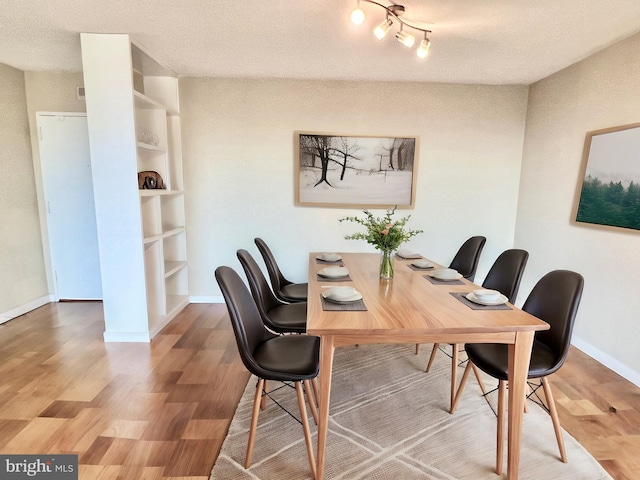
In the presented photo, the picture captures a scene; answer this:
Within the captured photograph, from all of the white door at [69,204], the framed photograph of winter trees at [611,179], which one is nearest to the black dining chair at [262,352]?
the framed photograph of winter trees at [611,179]

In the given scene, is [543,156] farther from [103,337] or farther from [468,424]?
[103,337]

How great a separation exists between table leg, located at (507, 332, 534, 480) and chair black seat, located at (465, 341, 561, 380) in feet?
0.27

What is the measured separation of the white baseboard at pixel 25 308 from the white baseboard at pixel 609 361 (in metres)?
5.44

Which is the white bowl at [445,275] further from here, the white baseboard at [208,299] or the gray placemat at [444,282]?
the white baseboard at [208,299]

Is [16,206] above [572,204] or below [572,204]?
below

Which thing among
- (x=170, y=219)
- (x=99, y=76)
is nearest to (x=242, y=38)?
(x=99, y=76)

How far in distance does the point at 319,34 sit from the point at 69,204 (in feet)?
10.8

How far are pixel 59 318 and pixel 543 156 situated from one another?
206 inches

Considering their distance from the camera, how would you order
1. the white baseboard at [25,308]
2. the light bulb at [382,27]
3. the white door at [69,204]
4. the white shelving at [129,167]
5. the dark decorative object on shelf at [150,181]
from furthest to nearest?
1. the white door at [69,204]
2. the white baseboard at [25,308]
3. the dark decorative object on shelf at [150,181]
4. the white shelving at [129,167]
5. the light bulb at [382,27]

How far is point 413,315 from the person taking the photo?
1.53 m

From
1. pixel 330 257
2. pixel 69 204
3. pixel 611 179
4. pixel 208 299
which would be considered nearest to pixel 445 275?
pixel 330 257

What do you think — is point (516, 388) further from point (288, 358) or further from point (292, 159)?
point (292, 159)

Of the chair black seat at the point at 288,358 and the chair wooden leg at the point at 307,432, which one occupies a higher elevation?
the chair black seat at the point at 288,358

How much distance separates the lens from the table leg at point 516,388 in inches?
56.7
